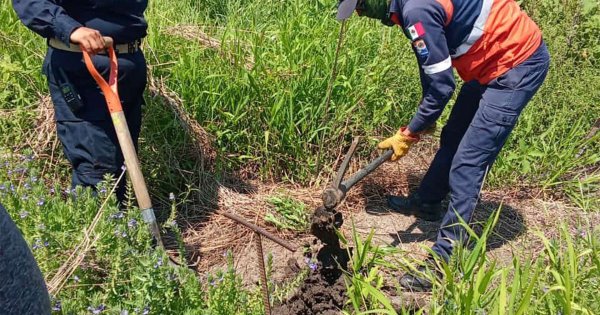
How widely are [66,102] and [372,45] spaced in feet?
8.00

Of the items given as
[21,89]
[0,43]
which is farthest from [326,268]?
[0,43]

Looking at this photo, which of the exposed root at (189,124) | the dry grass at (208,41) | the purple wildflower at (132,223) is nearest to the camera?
the purple wildflower at (132,223)

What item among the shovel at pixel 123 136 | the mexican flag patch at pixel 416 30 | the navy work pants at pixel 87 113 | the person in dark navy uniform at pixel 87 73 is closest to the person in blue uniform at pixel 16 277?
the shovel at pixel 123 136

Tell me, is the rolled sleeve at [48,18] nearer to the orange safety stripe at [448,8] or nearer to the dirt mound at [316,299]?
the dirt mound at [316,299]

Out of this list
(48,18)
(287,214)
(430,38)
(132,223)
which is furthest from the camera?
(287,214)

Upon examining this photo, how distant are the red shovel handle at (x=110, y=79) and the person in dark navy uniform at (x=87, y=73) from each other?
46mm

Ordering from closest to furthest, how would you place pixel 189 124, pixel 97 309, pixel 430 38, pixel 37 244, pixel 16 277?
1. pixel 16 277
2. pixel 97 309
3. pixel 37 244
4. pixel 430 38
5. pixel 189 124

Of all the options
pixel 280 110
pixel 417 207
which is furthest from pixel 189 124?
pixel 417 207

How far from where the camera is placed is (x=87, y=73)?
2955 mm

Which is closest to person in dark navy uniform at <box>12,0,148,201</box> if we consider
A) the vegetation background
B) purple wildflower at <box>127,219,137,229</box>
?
the vegetation background

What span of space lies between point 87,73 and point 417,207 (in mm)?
2130

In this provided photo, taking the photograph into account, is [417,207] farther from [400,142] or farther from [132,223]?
[132,223]

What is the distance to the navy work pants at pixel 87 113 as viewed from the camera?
2.95 m

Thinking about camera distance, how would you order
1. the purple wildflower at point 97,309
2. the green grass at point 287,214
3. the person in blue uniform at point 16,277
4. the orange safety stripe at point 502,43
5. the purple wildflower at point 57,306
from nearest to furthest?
1. the person in blue uniform at point 16,277
2. the purple wildflower at point 97,309
3. the purple wildflower at point 57,306
4. the orange safety stripe at point 502,43
5. the green grass at point 287,214
